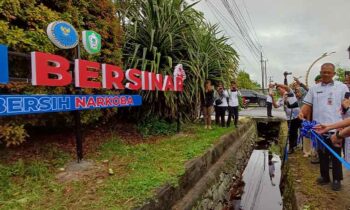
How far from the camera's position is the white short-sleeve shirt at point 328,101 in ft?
14.1

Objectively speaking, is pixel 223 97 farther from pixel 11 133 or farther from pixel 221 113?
pixel 11 133

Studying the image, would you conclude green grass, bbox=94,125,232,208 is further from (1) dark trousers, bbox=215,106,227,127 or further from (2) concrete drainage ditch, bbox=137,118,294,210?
(1) dark trousers, bbox=215,106,227,127

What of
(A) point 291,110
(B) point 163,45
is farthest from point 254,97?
(B) point 163,45

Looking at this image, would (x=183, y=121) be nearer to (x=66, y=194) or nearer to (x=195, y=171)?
(x=195, y=171)

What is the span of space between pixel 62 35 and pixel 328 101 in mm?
3943

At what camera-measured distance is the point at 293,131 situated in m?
7.14

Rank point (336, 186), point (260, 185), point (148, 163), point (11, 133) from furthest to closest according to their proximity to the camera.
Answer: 1. point (260, 185)
2. point (148, 163)
3. point (336, 186)
4. point (11, 133)

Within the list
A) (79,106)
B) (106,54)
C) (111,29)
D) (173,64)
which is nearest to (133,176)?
(79,106)

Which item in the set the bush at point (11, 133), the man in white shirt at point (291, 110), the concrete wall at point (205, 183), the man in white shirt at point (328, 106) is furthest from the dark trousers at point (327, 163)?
the bush at point (11, 133)

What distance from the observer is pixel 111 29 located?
240 inches

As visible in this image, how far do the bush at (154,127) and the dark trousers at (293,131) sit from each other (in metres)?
2.89

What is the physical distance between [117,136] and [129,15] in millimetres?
3093

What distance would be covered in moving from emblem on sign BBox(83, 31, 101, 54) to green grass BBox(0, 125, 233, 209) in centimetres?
177

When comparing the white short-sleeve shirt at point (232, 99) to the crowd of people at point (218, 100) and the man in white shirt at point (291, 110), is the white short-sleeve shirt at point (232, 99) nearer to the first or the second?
the crowd of people at point (218, 100)
